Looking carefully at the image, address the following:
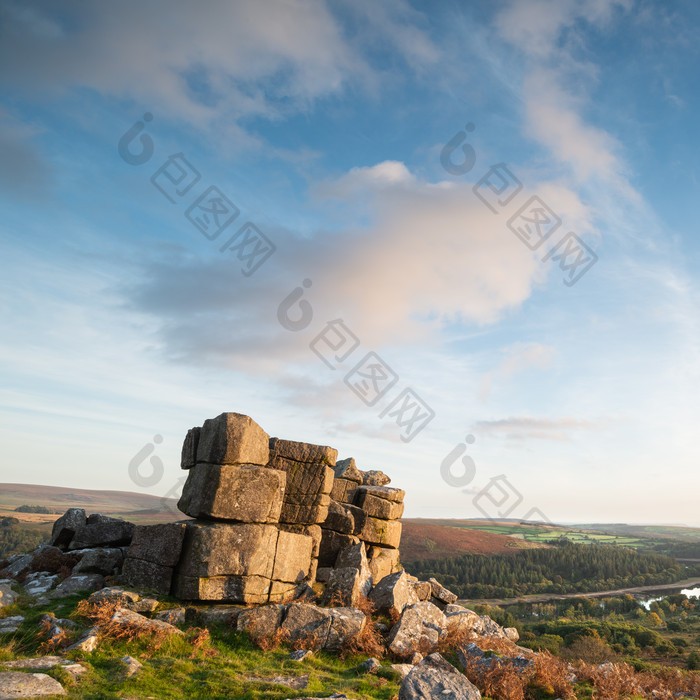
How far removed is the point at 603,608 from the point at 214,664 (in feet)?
283

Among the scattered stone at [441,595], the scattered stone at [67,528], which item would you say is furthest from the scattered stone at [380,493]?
the scattered stone at [67,528]

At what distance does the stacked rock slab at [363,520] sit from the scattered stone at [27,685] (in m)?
13.1

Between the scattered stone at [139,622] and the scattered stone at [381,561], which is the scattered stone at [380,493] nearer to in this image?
the scattered stone at [381,561]

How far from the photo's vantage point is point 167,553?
17.5 m

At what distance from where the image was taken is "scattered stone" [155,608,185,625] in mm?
15516

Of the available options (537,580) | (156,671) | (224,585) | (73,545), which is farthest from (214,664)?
(537,580)

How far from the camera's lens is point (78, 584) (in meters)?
18.9

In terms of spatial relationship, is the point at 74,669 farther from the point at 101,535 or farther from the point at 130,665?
the point at 101,535

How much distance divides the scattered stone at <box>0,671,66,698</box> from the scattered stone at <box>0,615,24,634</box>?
12.9ft

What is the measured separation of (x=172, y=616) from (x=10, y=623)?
14.6ft

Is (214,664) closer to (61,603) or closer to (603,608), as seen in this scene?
(61,603)

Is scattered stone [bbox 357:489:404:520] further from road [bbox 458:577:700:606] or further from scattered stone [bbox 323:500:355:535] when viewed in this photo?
road [bbox 458:577:700:606]

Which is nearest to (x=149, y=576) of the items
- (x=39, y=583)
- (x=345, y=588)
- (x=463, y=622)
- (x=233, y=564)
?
(x=233, y=564)

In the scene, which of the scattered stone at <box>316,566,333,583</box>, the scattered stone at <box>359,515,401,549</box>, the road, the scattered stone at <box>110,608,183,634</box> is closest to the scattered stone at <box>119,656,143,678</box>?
the scattered stone at <box>110,608,183,634</box>
